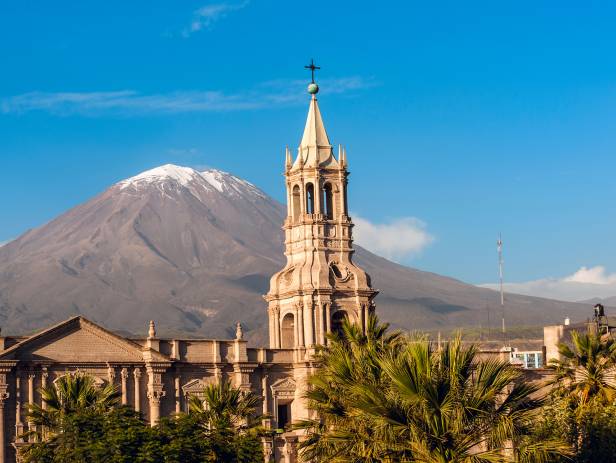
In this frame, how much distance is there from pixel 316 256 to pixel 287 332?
20.8 ft

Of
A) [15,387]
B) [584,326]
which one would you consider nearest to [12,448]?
[15,387]

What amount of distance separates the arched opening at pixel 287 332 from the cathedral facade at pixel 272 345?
72mm

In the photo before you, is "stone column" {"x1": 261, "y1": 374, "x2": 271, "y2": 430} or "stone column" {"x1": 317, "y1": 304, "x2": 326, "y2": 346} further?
"stone column" {"x1": 317, "y1": 304, "x2": 326, "y2": 346}

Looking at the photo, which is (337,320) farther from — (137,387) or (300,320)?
(137,387)

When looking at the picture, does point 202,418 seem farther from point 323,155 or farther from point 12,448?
point 323,155

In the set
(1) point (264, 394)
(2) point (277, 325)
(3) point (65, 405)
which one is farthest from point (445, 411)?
(2) point (277, 325)

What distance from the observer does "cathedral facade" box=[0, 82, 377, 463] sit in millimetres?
89188

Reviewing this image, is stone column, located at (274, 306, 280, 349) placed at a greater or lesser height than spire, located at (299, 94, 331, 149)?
lesser

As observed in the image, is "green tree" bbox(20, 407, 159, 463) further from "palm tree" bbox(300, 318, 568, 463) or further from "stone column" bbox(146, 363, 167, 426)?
"stone column" bbox(146, 363, 167, 426)

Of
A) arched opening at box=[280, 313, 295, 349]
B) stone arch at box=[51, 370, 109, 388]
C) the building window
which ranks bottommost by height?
the building window

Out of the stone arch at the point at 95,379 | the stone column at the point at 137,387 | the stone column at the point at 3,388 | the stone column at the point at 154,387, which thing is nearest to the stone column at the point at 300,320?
the stone column at the point at 154,387

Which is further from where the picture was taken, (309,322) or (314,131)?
(314,131)

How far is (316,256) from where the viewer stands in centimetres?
10144

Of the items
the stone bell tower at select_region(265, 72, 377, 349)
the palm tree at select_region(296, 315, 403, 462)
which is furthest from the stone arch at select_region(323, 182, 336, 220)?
the palm tree at select_region(296, 315, 403, 462)
